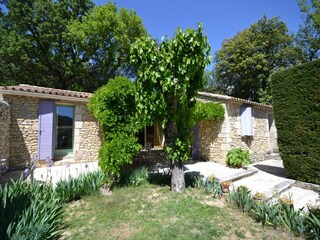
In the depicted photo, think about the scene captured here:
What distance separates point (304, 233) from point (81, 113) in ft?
31.8

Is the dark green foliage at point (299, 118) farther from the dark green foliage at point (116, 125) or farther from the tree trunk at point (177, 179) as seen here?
the dark green foliage at point (116, 125)

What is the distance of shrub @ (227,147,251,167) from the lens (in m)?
8.79

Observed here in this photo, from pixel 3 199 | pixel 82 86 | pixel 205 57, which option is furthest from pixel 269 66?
pixel 3 199

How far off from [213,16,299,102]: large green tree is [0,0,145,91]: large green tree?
11.2 meters

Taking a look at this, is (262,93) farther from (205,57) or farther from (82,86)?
(82,86)

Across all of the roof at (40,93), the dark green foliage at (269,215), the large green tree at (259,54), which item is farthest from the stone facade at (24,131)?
the large green tree at (259,54)

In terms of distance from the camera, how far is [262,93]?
64.0 ft

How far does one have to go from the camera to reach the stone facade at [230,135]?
381 inches

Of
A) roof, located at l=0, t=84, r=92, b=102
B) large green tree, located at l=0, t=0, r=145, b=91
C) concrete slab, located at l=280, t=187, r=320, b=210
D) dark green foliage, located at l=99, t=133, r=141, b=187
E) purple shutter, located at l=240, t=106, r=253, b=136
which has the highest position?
large green tree, located at l=0, t=0, r=145, b=91

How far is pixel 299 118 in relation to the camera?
22.2 feet

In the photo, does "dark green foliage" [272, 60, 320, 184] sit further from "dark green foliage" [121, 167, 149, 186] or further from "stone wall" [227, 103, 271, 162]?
"dark green foliage" [121, 167, 149, 186]

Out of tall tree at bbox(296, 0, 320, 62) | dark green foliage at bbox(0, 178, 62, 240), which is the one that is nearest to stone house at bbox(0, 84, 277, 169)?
dark green foliage at bbox(0, 178, 62, 240)

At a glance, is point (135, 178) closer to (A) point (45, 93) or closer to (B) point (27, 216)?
(B) point (27, 216)

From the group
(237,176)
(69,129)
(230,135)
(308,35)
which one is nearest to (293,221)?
(237,176)
